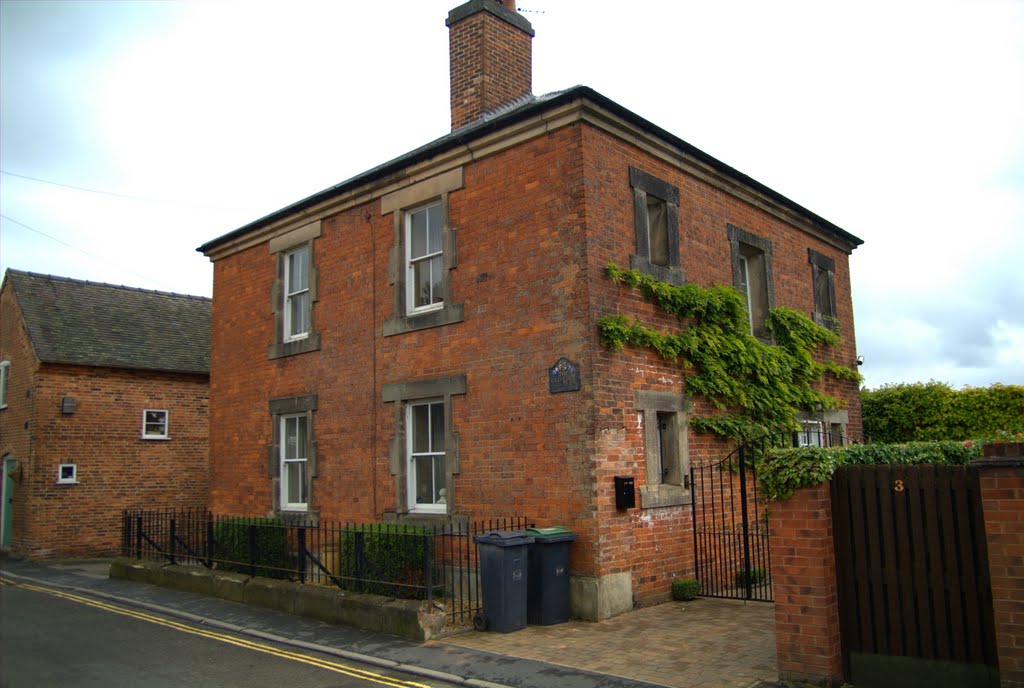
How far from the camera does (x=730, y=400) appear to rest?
12.7 m

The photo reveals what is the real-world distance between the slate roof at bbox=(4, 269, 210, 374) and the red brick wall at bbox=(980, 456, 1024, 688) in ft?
69.2

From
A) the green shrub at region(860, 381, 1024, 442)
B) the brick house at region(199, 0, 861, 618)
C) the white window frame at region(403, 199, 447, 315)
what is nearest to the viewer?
the brick house at region(199, 0, 861, 618)

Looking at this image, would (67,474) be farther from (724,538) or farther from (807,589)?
(807,589)

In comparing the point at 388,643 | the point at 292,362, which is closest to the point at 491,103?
the point at 292,362

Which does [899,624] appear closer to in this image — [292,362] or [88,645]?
[88,645]

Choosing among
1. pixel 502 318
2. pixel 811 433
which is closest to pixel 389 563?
pixel 502 318

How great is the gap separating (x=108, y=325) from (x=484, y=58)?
14724 millimetres

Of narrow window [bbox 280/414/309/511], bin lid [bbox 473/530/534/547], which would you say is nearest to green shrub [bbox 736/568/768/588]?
bin lid [bbox 473/530/534/547]

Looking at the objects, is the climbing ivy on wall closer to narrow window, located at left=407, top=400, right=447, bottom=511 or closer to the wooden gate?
narrow window, located at left=407, top=400, right=447, bottom=511

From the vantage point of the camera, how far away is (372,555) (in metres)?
11.4

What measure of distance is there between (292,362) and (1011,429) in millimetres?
14826

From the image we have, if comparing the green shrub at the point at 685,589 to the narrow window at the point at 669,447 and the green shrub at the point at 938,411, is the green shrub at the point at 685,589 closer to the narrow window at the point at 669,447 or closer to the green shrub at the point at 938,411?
the narrow window at the point at 669,447

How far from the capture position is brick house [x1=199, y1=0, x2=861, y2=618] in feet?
35.5

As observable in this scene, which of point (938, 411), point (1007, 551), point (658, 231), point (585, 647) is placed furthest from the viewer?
point (938, 411)
